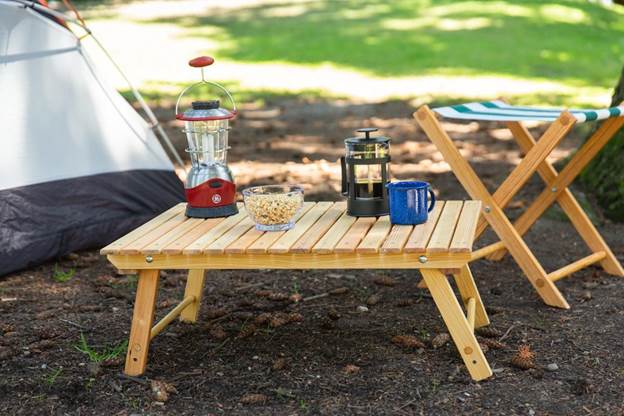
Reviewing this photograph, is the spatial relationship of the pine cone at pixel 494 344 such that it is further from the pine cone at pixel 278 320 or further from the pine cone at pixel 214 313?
the pine cone at pixel 214 313

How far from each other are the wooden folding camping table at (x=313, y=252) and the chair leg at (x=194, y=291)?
0.46 meters

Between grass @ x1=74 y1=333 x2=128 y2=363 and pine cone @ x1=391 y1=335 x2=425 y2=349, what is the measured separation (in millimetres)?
1074

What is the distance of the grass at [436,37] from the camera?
11797mm

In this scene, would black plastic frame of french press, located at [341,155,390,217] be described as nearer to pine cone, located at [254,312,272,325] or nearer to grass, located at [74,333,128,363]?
pine cone, located at [254,312,272,325]

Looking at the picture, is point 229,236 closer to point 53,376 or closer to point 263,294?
point 53,376

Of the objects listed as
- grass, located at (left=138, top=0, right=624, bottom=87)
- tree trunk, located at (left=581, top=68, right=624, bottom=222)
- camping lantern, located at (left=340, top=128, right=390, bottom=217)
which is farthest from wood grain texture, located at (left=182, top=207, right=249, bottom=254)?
grass, located at (left=138, top=0, right=624, bottom=87)

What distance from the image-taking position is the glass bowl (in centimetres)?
356

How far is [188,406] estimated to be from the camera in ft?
10.8

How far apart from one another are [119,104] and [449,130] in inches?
142

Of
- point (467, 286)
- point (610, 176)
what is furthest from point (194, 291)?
point (610, 176)

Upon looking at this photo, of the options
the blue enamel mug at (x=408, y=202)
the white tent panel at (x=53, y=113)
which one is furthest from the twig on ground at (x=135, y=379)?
the white tent panel at (x=53, y=113)

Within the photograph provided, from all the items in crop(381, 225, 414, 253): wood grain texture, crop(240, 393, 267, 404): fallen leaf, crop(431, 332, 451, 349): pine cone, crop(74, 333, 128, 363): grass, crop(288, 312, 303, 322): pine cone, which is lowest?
crop(74, 333, 128, 363): grass

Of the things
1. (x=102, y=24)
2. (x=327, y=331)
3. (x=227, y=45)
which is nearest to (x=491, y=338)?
(x=327, y=331)

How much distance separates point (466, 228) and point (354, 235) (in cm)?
Result: 42
